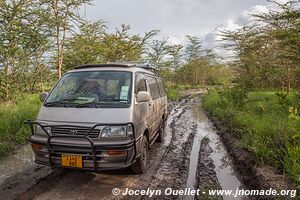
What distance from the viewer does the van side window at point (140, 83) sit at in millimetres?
4748

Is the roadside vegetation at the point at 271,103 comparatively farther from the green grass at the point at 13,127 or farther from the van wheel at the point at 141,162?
the green grass at the point at 13,127

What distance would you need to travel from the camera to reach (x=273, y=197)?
12.1 ft

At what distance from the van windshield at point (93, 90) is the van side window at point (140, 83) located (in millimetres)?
151

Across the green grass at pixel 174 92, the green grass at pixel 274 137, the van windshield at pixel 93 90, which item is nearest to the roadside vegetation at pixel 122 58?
the green grass at pixel 274 137

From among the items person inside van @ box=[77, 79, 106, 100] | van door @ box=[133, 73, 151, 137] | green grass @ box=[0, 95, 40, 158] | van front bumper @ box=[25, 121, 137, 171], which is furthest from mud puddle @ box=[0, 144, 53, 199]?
van door @ box=[133, 73, 151, 137]

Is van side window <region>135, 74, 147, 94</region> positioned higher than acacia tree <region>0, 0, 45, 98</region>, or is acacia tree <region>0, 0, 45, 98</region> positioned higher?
acacia tree <region>0, 0, 45, 98</region>

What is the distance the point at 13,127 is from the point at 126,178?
14.6ft

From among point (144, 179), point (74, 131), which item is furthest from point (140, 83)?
point (144, 179)

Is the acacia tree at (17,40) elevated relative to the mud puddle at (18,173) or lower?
elevated

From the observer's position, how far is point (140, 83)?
5035 mm

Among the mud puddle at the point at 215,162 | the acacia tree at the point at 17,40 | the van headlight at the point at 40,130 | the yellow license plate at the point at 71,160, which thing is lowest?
the mud puddle at the point at 215,162

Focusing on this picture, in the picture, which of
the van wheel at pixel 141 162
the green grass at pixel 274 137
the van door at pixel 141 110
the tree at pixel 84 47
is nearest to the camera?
the green grass at pixel 274 137

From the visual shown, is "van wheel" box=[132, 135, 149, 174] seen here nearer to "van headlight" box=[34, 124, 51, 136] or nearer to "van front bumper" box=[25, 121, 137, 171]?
"van front bumper" box=[25, 121, 137, 171]

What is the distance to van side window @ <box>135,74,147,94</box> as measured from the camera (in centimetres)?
475
